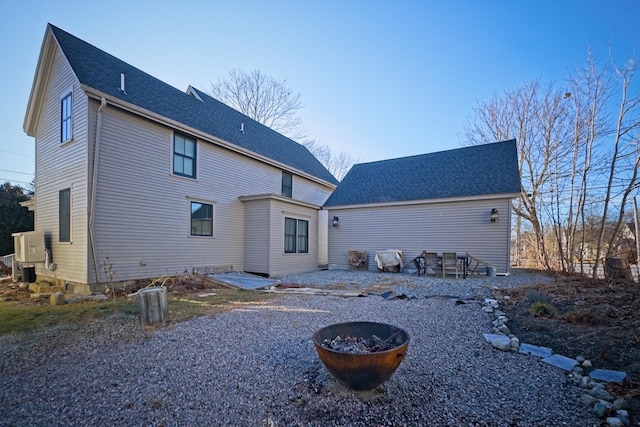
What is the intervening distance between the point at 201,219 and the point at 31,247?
449 cm

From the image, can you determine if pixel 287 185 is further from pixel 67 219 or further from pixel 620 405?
pixel 620 405

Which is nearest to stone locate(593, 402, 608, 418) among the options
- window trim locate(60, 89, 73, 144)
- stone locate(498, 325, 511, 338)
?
stone locate(498, 325, 511, 338)

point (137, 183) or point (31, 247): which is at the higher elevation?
point (137, 183)

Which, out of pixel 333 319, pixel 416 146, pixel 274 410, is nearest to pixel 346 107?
pixel 416 146

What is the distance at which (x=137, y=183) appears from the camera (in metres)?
7.90

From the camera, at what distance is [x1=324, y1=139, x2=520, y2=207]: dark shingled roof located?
35.7ft

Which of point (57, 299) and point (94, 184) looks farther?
point (94, 184)

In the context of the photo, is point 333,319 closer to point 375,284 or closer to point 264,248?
point 375,284

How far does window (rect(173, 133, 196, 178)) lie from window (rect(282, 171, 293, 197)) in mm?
4623

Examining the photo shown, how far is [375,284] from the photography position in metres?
8.72

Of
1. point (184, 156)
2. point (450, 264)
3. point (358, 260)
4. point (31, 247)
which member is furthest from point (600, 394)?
point (31, 247)

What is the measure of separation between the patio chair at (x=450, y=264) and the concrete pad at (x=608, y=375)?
725 centimetres

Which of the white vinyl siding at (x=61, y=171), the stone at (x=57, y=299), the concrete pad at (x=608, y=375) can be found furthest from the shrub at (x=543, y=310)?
the white vinyl siding at (x=61, y=171)

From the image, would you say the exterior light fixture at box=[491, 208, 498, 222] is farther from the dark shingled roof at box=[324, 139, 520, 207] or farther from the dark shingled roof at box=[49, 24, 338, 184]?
the dark shingled roof at box=[49, 24, 338, 184]
